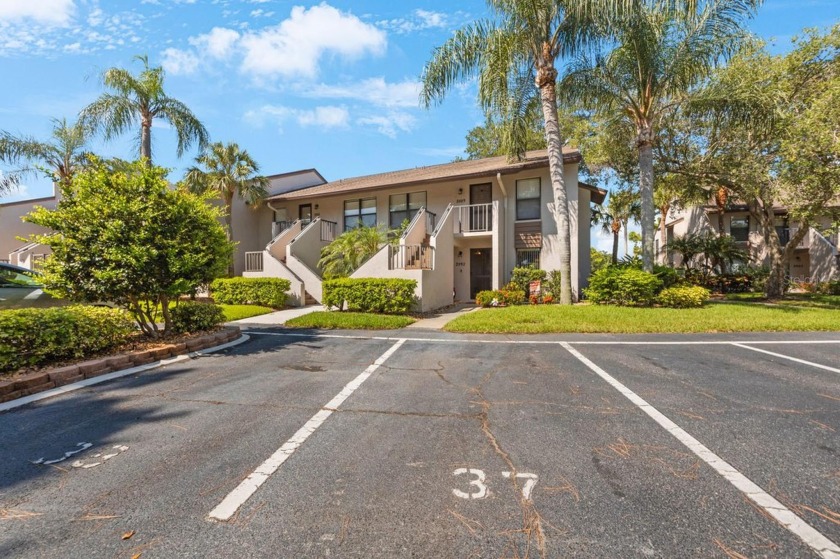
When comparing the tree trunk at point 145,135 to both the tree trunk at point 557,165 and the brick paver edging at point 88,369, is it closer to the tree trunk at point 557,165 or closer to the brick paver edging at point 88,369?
the brick paver edging at point 88,369

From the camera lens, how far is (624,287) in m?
12.0

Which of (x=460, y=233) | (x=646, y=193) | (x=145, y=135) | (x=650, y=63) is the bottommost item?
(x=460, y=233)

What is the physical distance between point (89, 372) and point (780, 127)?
1931 centimetres

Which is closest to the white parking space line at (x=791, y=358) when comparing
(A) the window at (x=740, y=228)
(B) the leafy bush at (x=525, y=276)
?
(B) the leafy bush at (x=525, y=276)

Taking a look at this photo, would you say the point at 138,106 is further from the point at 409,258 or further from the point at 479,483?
the point at 479,483

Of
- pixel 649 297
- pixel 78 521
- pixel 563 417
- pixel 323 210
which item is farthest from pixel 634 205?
pixel 78 521

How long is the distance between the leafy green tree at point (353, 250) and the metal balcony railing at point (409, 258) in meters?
1.54

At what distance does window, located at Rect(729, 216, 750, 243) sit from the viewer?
24.8 m

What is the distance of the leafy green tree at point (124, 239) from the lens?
619 cm

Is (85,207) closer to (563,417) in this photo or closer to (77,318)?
(77,318)

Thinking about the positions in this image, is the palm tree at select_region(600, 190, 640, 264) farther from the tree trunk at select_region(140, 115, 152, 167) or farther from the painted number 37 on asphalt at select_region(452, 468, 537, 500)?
the tree trunk at select_region(140, 115, 152, 167)

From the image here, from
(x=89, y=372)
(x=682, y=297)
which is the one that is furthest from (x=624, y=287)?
(x=89, y=372)

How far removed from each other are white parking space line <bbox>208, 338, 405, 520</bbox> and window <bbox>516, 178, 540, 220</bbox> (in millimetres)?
12700

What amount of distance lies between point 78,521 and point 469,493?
2.31 m
